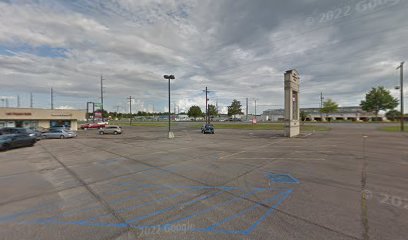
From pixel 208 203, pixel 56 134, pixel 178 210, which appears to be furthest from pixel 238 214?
pixel 56 134

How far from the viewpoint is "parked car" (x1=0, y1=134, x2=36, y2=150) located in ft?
50.0

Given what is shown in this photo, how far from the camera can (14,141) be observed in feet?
52.7

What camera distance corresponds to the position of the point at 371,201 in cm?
472

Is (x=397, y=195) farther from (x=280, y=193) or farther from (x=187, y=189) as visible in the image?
(x=187, y=189)

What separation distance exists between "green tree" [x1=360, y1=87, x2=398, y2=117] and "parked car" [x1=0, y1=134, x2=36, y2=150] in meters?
94.8

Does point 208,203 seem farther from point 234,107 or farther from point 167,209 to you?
point 234,107

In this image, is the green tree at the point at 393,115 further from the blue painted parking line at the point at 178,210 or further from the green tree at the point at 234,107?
the blue painted parking line at the point at 178,210

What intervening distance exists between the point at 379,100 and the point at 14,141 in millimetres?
96260

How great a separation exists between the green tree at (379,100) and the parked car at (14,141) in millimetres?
94774

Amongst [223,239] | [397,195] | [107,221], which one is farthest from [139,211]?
[397,195]

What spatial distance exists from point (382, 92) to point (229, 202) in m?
90.2

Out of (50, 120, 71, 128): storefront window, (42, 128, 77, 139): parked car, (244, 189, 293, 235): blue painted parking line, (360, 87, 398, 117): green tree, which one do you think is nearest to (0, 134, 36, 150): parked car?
(42, 128, 77, 139): parked car

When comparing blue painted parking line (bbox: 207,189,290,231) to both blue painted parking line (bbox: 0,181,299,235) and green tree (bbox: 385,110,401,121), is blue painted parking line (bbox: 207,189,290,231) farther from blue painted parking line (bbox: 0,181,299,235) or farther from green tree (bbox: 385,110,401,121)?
green tree (bbox: 385,110,401,121)

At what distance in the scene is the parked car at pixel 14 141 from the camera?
15245mm
